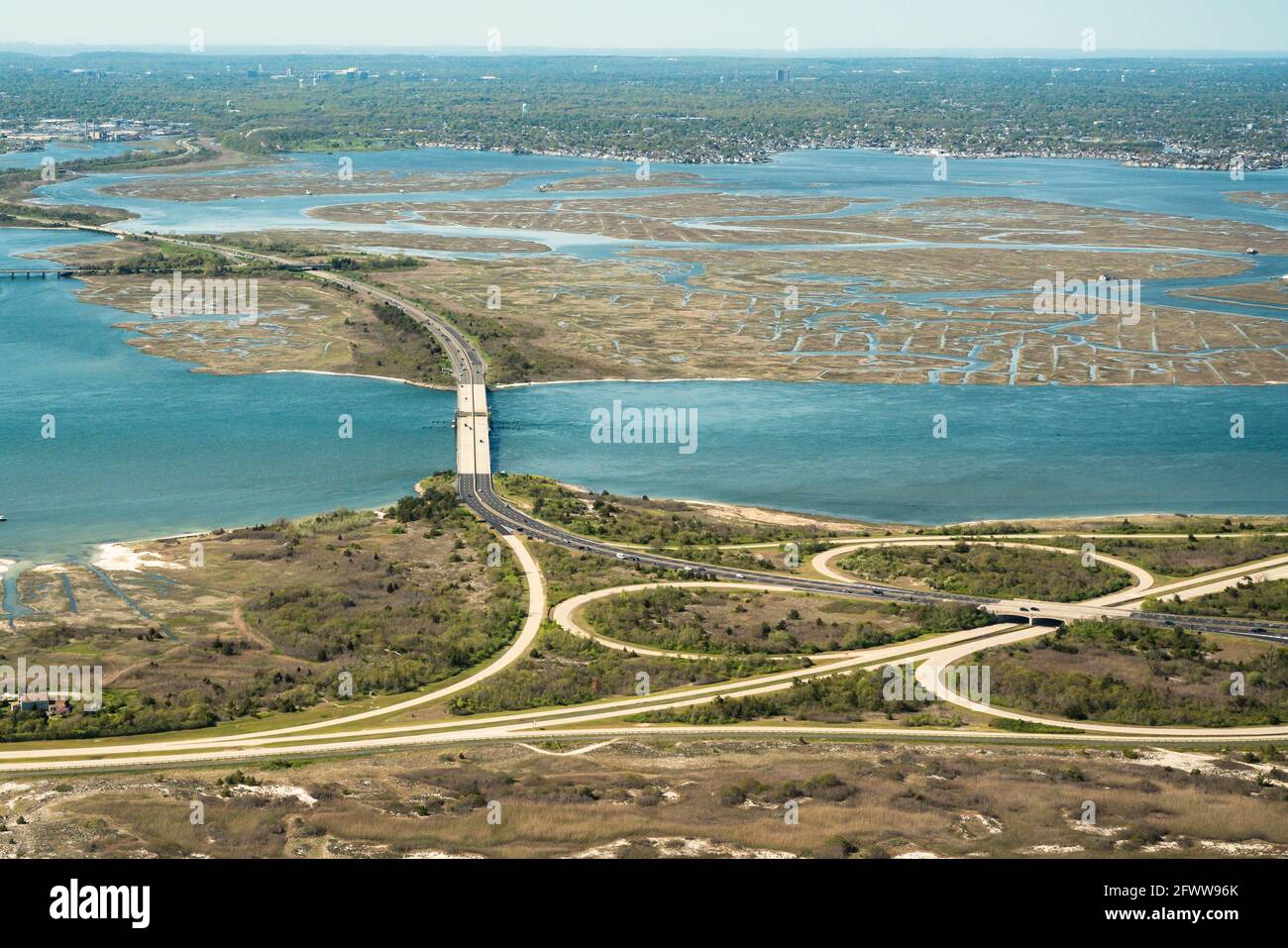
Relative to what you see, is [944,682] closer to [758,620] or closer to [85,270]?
[758,620]

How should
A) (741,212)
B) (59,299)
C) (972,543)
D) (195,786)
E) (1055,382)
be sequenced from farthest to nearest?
(741,212) < (59,299) < (1055,382) < (972,543) < (195,786)

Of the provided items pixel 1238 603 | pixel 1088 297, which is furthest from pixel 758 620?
pixel 1088 297

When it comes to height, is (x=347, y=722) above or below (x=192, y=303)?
below

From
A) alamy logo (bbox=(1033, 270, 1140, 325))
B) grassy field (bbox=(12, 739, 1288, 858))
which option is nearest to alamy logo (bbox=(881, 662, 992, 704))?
grassy field (bbox=(12, 739, 1288, 858))

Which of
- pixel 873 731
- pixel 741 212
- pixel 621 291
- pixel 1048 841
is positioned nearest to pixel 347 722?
pixel 873 731
